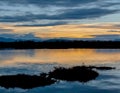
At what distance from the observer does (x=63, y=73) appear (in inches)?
1484

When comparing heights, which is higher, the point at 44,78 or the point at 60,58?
the point at 44,78

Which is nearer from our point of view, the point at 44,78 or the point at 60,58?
the point at 44,78

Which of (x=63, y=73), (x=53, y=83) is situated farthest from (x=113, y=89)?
(x=63, y=73)

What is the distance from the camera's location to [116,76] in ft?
128

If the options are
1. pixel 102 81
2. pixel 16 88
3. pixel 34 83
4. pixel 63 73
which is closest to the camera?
pixel 16 88

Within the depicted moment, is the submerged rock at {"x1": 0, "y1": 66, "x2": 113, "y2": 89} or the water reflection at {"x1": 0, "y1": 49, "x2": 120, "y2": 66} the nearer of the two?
the submerged rock at {"x1": 0, "y1": 66, "x2": 113, "y2": 89}

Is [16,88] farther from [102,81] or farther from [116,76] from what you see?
[116,76]

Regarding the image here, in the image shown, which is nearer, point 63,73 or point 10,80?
point 10,80

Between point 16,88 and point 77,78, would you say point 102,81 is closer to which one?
point 77,78

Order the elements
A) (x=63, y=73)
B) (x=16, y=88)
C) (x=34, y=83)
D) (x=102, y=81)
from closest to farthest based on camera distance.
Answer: (x=16, y=88)
(x=34, y=83)
(x=102, y=81)
(x=63, y=73)

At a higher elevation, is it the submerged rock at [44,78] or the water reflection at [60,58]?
the submerged rock at [44,78]

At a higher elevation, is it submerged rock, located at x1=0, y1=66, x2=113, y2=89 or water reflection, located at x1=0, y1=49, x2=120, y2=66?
submerged rock, located at x1=0, y1=66, x2=113, y2=89

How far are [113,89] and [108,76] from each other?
335 inches

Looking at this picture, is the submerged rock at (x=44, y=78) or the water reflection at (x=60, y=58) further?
the water reflection at (x=60, y=58)
